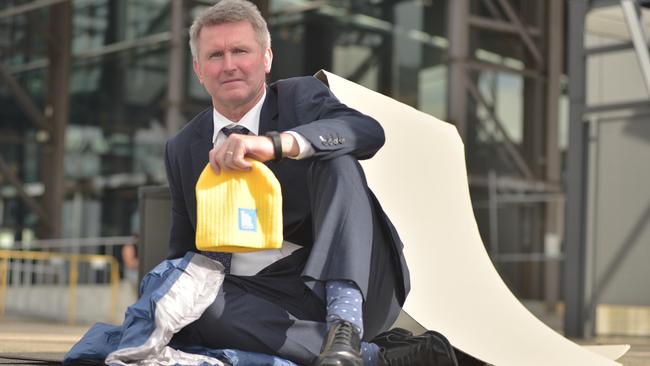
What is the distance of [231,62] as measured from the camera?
2682 millimetres

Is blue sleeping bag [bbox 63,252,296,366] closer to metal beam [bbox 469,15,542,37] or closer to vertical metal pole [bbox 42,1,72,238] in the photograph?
metal beam [bbox 469,15,542,37]

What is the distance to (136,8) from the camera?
16.7m

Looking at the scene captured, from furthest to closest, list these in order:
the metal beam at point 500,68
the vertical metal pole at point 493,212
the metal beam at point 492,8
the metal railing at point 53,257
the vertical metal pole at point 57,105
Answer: the vertical metal pole at point 57,105 → the metal beam at point 492,8 → the metal beam at point 500,68 → the vertical metal pole at point 493,212 → the metal railing at point 53,257

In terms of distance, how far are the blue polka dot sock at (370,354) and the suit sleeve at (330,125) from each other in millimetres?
485

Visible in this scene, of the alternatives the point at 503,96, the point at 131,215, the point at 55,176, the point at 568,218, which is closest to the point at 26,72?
the point at 55,176

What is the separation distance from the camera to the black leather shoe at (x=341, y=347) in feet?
7.65

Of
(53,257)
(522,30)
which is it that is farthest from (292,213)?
(522,30)

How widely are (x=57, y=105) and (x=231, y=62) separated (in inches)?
574

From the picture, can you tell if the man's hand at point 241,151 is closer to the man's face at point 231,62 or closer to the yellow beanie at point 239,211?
the yellow beanie at point 239,211

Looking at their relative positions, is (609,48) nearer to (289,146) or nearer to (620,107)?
(620,107)

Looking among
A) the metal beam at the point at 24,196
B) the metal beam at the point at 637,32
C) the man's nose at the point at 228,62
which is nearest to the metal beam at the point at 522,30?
the metal beam at the point at 24,196

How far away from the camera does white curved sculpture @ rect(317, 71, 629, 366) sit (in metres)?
3.33

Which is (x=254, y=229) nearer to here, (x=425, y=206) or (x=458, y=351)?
(x=458, y=351)

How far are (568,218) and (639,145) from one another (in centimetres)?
66
